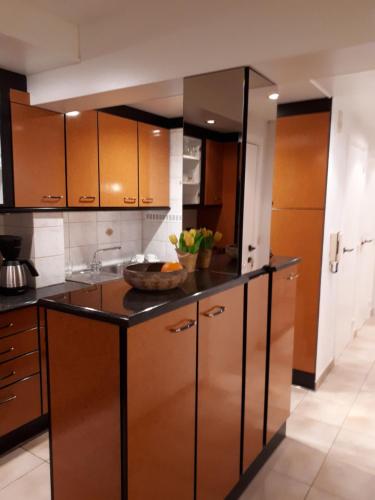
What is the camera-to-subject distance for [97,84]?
7.14 ft

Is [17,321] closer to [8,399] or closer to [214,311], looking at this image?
[8,399]

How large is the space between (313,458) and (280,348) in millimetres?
707

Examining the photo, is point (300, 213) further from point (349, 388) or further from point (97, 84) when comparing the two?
point (97, 84)

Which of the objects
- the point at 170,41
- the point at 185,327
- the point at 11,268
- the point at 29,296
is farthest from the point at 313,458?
the point at 170,41

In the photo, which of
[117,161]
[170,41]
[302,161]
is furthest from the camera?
[117,161]

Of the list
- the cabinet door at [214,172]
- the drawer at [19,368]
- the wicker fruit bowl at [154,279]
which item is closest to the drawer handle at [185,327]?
the wicker fruit bowl at [154,279]

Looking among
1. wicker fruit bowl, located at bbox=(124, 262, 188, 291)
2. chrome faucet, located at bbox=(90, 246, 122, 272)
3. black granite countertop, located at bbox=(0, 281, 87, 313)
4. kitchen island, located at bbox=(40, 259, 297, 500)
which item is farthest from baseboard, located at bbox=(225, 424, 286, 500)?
chrome faucet, located at bbox=(90, 246, 122, 272)

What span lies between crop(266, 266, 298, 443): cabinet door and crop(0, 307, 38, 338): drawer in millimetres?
1493

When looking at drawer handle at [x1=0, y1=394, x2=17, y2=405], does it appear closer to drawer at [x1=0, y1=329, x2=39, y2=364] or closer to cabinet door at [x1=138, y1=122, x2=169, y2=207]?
drawer at [x1=0, y1=329, x2=39, y2=364]

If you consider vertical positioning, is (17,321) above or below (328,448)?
above

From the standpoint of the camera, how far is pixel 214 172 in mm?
2115

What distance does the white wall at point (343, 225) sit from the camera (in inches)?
126

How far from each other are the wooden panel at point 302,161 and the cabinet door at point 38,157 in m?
1.76

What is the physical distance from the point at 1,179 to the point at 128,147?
122 cm
